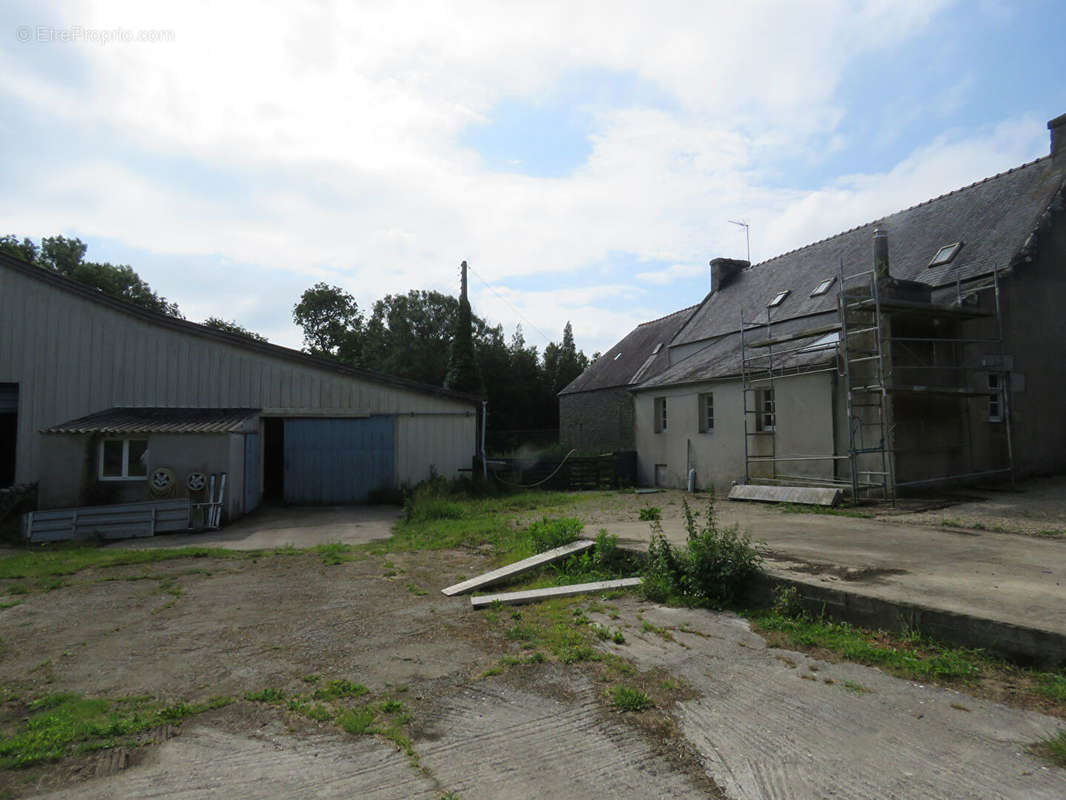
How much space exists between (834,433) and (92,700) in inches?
523

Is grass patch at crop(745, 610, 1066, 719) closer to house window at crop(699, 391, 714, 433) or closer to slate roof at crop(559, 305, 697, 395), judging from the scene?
house window at crop(699, 391, 714, 433)

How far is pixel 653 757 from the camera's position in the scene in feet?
9.88

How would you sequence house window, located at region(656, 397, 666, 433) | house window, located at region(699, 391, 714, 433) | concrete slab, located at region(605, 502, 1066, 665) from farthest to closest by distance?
house window, located at region(656, 397, 666, 433)
house window, located at region(699, 391, 714, 433)
concrete slab, located at region(605, 502, 1066, 665)

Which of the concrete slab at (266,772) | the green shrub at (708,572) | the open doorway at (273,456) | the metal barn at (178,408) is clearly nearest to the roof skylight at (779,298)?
the metal barn at (178,408)

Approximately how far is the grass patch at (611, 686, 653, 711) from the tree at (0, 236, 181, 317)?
35837mm

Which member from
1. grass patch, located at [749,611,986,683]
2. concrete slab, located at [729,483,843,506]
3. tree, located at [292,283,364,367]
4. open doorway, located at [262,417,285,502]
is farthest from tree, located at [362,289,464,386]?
grass patch, located at [749,611,986,683]

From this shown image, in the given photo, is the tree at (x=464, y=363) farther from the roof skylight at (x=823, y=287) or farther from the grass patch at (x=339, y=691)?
the grass patch at (x=339, y=691)

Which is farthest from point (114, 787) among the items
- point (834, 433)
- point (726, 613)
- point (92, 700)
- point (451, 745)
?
point (834, 433)

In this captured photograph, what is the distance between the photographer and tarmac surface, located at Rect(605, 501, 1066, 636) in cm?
453

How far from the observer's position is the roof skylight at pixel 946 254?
46.5ft

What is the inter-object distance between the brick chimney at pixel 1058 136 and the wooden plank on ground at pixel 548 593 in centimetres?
1532

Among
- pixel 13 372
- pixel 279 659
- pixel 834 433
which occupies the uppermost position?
pixel 13 372

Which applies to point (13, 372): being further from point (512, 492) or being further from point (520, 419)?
point (520, 419)

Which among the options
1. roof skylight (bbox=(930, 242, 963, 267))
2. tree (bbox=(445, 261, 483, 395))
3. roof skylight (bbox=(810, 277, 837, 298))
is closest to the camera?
roof skylight (bbox=(930, 242, 963, 267))
